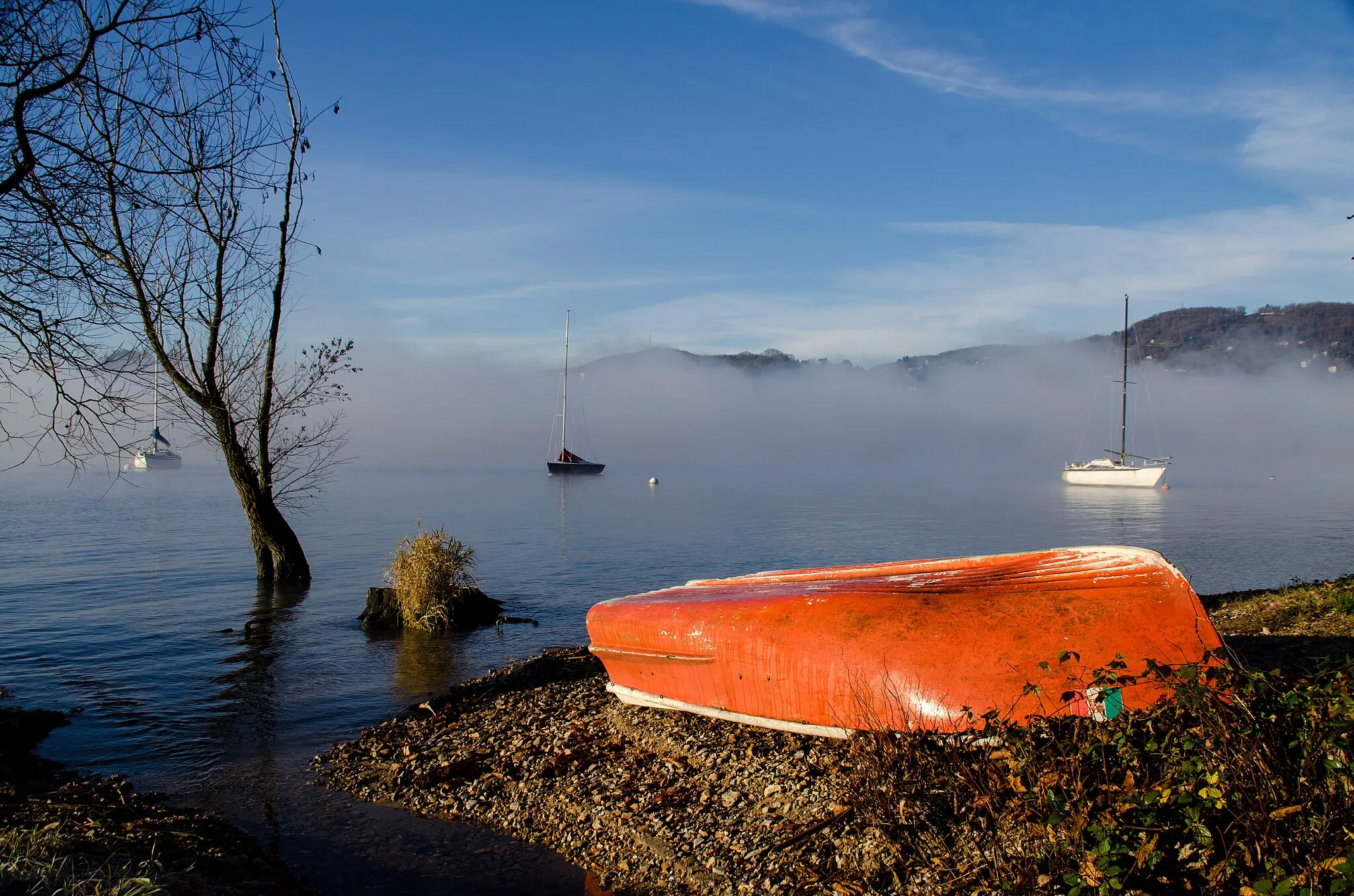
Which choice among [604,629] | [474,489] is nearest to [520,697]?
[604,629]

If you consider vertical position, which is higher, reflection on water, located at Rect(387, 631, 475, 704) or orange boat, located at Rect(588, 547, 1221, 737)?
orange boat, located at Rect(588, 547, 1221, 737)

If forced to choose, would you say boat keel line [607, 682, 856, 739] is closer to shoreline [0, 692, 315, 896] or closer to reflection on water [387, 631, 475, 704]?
shoreline [0, 692, 315, 896]

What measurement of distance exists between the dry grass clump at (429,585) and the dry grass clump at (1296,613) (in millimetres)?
10173

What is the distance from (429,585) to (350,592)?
502cm

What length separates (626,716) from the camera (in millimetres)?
6922

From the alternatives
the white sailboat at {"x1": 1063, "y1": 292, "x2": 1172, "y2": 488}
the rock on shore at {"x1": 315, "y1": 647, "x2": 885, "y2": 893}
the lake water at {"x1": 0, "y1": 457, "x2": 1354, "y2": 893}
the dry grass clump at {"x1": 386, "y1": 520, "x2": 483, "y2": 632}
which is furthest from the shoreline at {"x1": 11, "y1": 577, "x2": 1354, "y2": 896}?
the white sailboat at {"x1": 1063, "y1": 292, "x2": 1172, "y2": 488}

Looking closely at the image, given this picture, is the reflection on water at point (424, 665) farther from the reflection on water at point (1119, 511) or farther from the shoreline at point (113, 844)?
the reflection on water at point (1119, 511)

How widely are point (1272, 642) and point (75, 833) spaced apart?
29.2ft

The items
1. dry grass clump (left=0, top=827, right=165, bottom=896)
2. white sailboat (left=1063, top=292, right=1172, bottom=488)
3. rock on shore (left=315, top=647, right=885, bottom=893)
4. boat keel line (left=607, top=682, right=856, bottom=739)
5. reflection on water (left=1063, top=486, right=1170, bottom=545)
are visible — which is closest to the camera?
dry grass clump (left=0, top=827, right=165, bottom=896)

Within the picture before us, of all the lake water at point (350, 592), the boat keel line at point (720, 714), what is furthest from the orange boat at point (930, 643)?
the lake water at point (350, 592)

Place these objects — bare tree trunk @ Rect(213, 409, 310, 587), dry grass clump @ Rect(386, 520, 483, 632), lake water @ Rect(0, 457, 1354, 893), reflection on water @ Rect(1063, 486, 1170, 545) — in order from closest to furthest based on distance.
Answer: lake water @ Rect(0, 457, 1354, 893) < dry grass clump @ Rect(386, 520, 483, 632) < bare tree trunk @ Rect(213, 409, 310, 587) < reflection on water @ Rect(1063, 486, 1170, 545)

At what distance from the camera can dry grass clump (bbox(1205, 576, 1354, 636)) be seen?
8391 millimetres

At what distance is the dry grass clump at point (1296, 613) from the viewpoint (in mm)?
8391

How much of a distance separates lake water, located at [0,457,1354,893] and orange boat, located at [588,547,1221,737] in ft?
5.78
